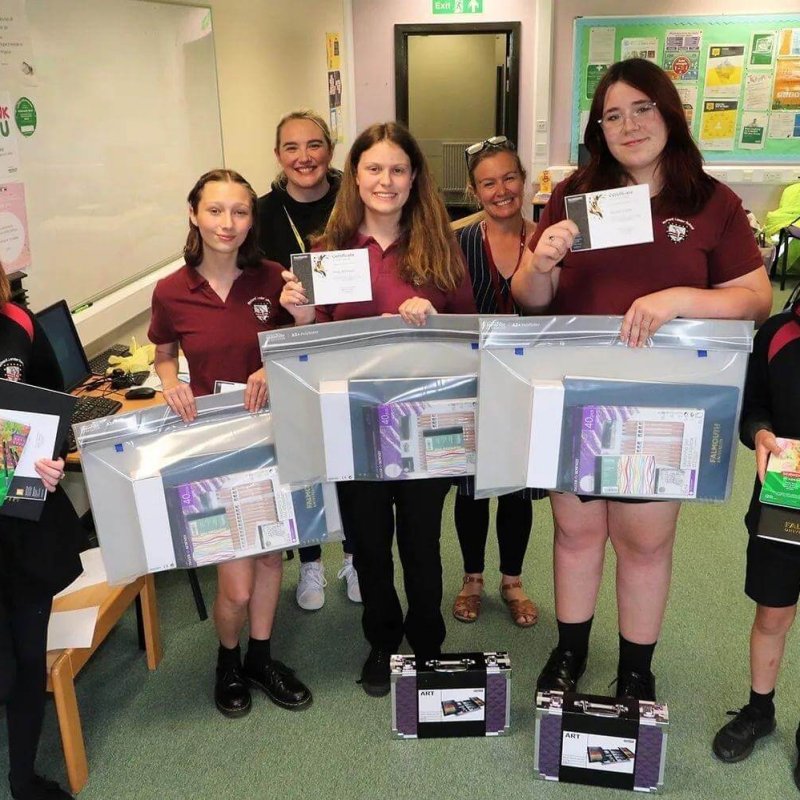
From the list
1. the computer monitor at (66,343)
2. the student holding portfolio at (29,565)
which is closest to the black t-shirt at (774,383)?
the student holding portfolio at (29,565)

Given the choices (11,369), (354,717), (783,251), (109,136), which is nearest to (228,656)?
(354,717)

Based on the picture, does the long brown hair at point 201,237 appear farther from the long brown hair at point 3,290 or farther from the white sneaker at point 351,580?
the white sneaker at point 351,580

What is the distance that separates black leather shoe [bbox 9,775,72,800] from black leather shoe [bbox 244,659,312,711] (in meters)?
0.53

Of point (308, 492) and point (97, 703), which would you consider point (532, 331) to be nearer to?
point (308, 492)

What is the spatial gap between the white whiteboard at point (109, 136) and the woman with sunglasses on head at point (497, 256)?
4.90 feet

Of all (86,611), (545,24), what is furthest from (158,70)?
(545,24)

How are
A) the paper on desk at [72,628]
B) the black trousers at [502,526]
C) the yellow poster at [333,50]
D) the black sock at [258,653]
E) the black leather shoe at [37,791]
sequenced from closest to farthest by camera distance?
the black leather shoe at [37,791], the paper on desk at [72,628], the black sock at [258,653], the black trousers at [502,526], the yellow poster at [333,50]

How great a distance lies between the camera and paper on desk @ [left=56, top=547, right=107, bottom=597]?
216cm

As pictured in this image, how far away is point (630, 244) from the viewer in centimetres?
164

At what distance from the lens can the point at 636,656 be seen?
6.68ft

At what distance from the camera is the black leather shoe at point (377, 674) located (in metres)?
2.21

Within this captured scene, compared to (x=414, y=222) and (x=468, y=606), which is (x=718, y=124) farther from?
(x=414, y=222)

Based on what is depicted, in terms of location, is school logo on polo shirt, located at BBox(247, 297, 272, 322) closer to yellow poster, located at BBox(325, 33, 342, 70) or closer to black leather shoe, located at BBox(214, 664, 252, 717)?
black leather shoe, located at BBox(214, 664, 252, 717)

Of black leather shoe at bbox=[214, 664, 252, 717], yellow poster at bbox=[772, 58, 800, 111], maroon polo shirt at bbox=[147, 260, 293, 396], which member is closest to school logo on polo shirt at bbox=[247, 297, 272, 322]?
maroon polo shirt at bbox=[147, 260, 293, 396]
